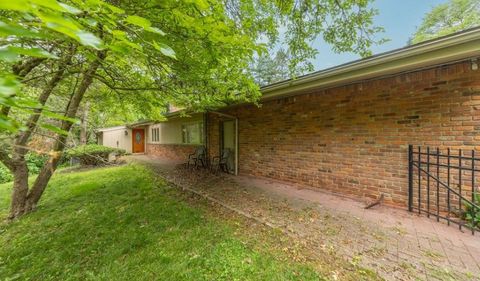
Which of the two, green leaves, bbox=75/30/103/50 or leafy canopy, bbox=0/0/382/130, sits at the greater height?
leafy canopy, bbox=0/0/382/130

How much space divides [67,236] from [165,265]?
7.09 feet

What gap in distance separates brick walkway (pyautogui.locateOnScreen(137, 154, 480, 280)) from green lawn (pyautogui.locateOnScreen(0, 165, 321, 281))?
0.77 m

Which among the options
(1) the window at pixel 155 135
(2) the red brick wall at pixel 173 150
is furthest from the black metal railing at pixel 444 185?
(1) the window at pixel 155 135

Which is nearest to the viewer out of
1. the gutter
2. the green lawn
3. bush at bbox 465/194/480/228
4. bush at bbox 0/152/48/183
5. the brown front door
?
the green lawn

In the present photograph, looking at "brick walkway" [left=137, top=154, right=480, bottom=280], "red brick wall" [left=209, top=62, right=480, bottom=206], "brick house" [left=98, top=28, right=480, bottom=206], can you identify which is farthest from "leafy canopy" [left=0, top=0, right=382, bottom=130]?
"brick walkway" [left=137, top=154, right=480, bottom=280]

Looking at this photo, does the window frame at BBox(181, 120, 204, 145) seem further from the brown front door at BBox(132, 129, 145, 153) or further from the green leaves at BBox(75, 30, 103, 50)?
the green leaves at BBox(75, 30, 103, 50)

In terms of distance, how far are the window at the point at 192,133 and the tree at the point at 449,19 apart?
13036 mm

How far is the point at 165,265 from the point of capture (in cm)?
254

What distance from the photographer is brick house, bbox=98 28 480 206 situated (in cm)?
330

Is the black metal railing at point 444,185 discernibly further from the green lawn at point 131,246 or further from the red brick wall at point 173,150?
the red brick wall at point 173,150

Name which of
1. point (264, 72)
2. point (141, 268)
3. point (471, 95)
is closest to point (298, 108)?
point (471, 95)

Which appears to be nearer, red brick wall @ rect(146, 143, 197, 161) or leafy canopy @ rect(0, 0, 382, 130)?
leafy canopy @ rect(0, 0, 382, 130)

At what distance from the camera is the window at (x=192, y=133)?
10109mm

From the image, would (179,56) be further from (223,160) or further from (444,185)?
(223,160)
